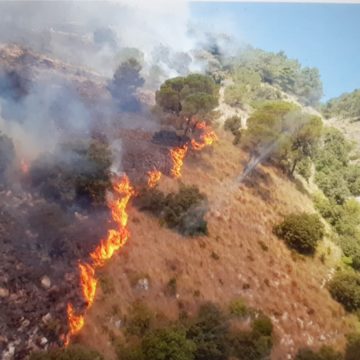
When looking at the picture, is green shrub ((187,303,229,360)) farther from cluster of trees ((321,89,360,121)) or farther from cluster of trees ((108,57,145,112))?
cluster of trees ((321,89,360,121))

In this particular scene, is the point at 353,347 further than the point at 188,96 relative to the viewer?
No

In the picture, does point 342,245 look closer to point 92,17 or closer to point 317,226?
point 317,226

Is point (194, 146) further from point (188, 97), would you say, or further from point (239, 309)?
point (239, 309)

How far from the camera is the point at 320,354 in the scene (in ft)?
77.0

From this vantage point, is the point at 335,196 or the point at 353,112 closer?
the point at 335,196

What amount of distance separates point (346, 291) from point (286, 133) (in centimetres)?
1934

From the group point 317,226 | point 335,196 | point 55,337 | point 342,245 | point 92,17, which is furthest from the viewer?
point 92,17

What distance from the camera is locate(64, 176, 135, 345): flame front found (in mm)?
19047

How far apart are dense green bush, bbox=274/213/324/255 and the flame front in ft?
45.7

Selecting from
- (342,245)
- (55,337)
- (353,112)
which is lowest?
(55,337)

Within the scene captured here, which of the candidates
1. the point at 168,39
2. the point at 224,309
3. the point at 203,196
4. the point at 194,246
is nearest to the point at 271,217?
the point at 203,196

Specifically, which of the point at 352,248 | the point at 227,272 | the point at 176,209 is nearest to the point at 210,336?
the point at 227,272

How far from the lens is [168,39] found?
338ft

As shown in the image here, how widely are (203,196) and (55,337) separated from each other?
17668mm
